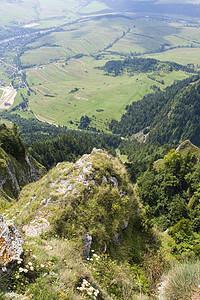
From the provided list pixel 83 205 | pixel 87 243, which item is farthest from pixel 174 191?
pixel 87 243

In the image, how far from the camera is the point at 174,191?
63500 mm

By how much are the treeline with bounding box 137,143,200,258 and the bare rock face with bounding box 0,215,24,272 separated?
45.3m

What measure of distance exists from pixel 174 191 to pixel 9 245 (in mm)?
61648

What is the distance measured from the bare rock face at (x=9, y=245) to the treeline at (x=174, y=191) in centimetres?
4530

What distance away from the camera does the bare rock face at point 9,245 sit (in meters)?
9.33

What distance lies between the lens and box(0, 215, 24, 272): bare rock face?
→ 9.33 m

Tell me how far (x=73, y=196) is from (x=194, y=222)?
4466cm

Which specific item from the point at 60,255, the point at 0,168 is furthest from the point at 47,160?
the point at 60,255

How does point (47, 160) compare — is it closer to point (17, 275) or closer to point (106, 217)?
point (106, 217)

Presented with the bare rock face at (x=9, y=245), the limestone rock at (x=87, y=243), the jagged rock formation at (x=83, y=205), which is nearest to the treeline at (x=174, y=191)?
the jagged rock formation at (x=83, y=205)

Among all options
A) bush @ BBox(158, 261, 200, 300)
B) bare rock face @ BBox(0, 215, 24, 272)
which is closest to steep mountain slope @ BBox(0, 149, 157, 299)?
bare rock face @ BBox(0, 215, 24, 272)

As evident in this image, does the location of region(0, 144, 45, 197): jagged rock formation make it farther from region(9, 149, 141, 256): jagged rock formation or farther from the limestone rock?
the limestone rock

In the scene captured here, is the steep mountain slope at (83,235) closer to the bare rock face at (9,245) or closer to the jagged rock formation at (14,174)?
the bare rock face at (9,245)

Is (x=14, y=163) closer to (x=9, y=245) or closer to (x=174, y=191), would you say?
(x=9, y=245)
